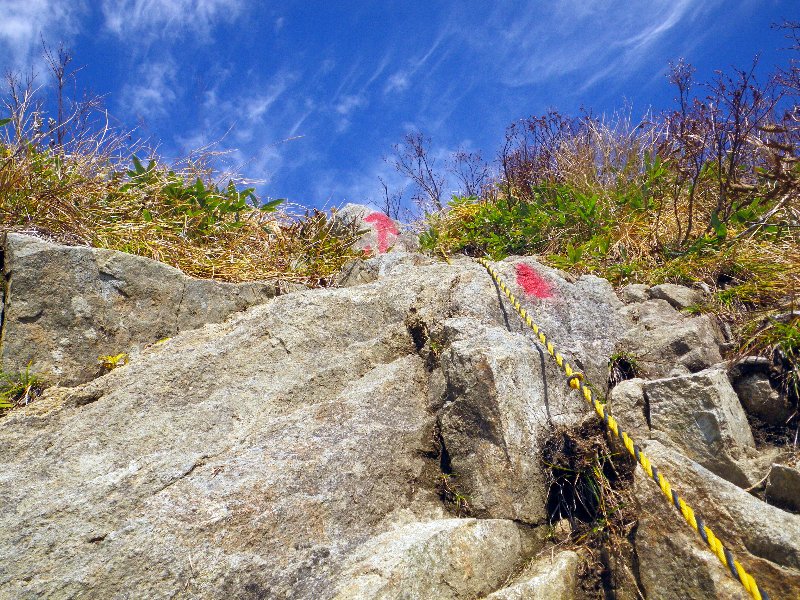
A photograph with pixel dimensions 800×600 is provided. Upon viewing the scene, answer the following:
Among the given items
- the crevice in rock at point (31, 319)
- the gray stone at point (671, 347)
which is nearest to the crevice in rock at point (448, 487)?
the gray stone at point (671, 347)

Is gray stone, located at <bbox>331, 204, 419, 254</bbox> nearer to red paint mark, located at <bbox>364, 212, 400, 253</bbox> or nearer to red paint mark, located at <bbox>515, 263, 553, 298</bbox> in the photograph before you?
red paint mark, located at <bbox>364, 212, 400, 253</bbox>

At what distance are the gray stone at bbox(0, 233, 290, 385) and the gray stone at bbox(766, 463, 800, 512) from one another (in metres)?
3.08

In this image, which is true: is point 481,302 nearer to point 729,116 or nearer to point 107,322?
point 107,322

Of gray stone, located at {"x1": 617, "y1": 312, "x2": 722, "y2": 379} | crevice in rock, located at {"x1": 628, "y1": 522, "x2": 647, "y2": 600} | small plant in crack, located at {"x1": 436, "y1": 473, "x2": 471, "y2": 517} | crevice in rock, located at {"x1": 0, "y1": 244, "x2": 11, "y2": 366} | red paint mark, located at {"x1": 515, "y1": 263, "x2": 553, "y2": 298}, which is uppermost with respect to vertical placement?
crevice in rock, located at {"x1": 0, "y1": 244, "x2": 11, "y2": 366}

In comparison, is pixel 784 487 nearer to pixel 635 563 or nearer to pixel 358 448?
pixel 635 563

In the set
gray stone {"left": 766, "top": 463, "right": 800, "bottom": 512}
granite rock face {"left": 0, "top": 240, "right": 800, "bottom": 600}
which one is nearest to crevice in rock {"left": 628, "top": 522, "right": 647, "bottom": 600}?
granite rock face {"left": 0, "top": 240, "right": 800, "bottom": 600}

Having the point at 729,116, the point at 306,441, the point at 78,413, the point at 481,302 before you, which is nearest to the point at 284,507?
the point at 306,441

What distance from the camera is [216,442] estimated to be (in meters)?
2.31

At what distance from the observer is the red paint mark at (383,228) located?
6.53 m

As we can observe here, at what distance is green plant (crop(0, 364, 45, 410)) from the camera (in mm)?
2859

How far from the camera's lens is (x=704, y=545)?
73.3 inches

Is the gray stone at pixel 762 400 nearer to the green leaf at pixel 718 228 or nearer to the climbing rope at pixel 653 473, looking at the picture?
the climbing rope at pixel 653 473

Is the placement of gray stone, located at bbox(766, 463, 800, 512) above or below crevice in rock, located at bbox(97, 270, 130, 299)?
below

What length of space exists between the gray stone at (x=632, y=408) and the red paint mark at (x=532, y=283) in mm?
701
